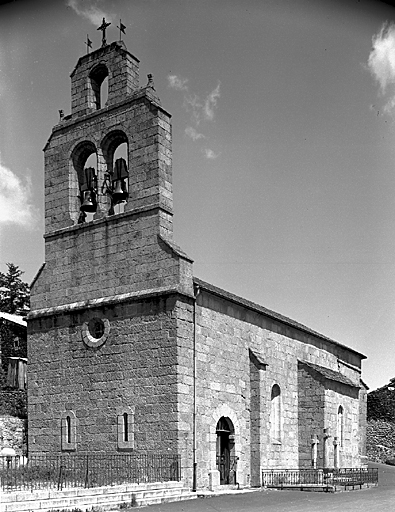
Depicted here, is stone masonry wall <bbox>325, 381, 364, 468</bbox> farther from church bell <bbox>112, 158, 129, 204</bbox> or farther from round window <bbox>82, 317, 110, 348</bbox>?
church bell <bbox>112, 158, 129, 204</bbox>

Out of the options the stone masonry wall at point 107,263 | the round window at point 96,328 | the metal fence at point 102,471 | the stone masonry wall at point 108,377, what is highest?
the stone masonry wall at point 107,263

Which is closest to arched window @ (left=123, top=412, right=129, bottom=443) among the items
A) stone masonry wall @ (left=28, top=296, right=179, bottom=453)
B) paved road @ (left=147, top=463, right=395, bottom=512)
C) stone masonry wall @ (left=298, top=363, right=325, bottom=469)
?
stone masonry wall @ (left=28, top=296, right=179, bottom=453)

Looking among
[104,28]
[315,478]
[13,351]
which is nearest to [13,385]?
[13,351]

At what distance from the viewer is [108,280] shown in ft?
81.5

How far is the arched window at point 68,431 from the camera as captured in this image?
24672 mm

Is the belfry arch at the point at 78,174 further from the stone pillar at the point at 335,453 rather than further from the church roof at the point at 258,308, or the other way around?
the stone pillar at the point at 335,453

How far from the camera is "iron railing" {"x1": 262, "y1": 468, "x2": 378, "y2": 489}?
83.5 feet

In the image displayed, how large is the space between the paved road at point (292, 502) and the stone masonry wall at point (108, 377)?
2.67 m

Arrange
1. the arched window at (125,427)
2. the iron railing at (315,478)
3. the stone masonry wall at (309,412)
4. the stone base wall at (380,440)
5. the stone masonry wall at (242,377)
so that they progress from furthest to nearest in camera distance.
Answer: the stone base wall at (380,440) < the stone masonry wall at (309,412) < the iron railing at (315,478) < the stone masonry wall at (242,377) < the arched window at (125,427)

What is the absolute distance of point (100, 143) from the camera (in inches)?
1023

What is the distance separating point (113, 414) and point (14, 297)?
29426 mm

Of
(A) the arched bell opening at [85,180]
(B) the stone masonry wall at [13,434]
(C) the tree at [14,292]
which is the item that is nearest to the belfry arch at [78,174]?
(A) the arched bell opening at [85,180]

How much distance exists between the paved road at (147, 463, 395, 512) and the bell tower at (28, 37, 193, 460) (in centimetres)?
267

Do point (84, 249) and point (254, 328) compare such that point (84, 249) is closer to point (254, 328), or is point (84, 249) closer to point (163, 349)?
point (163, 349)
